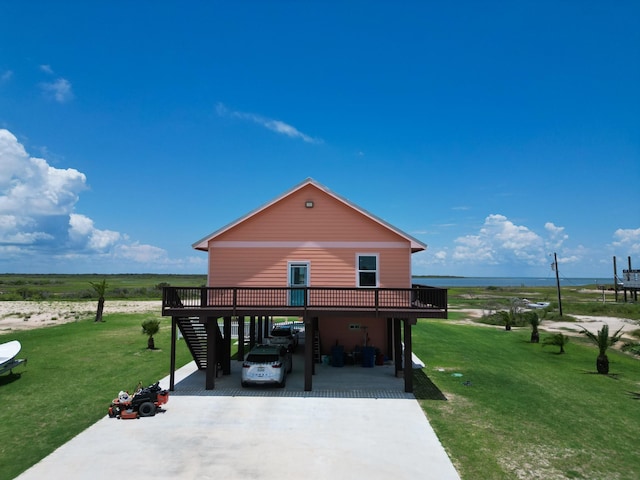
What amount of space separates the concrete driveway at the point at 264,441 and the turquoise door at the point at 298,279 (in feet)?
15.2

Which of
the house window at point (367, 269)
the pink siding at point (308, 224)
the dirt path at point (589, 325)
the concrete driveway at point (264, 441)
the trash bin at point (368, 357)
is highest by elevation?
the pink siding at point (308, 224)

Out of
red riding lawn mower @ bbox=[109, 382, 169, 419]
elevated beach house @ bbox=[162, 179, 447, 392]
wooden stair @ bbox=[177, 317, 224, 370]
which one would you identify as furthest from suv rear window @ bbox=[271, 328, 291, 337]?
red riding lawn mower @ bbox=[109, 382, 169, 419]

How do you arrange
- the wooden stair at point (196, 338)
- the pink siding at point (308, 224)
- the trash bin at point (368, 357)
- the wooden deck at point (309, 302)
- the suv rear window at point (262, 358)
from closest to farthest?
the wooden deck at point (309, 302) → the suv rear window at point (262, 358) → the wooden stair at point (196, 338) → the pink siding at point (308, 224) → the trash bin at point (368, 357)

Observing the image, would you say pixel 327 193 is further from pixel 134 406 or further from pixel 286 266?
pixel 134 406

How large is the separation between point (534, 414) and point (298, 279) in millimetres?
10643

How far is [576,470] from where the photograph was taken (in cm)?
951

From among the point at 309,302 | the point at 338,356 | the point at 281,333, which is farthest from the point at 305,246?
the point at 281,333

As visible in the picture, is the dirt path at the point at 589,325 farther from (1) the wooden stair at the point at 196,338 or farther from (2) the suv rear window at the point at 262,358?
(1) the wooden stair at the point at 196,338

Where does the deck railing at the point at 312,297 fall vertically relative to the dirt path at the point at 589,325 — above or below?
above

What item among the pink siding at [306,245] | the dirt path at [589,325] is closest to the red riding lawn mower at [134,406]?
the pink siding at [306,245]

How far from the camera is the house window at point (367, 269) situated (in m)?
19.2

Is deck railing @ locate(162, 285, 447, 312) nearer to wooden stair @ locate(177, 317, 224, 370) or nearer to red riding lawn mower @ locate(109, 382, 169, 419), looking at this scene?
wooden stair @ locate(177, 317, 224, 370)

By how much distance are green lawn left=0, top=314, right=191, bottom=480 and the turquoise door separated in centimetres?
672

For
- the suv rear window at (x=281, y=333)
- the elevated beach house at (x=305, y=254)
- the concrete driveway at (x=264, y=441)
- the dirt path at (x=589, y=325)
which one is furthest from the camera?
the dirt path at (x=589, y=325)
